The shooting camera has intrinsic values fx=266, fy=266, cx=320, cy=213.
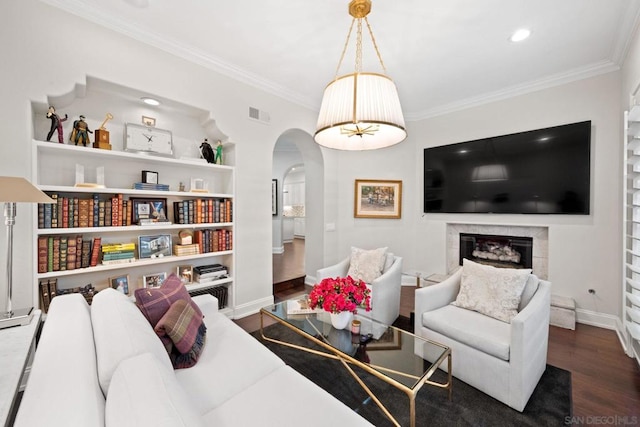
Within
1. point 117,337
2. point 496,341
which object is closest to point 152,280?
point 117,337

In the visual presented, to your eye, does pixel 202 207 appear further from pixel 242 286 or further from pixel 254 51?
pixel 254 51

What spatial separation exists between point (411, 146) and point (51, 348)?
4.62 m

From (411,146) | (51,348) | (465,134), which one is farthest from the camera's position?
(411,146)

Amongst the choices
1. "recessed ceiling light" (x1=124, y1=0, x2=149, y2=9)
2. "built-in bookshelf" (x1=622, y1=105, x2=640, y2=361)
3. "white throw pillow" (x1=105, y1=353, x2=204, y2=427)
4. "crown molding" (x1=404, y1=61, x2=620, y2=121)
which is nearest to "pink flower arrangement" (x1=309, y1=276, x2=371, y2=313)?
"white throw pillow" (x1=105, y1=353, x2=204, y2=427)

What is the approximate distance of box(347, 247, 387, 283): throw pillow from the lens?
3.10 m

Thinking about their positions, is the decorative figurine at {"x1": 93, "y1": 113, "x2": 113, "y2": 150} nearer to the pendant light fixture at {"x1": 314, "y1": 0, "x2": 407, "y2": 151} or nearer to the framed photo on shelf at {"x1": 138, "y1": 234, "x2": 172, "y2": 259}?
the framed photo on shelf at {"x1": 138, "y1": 234, "x2": 172, "y2": 259}

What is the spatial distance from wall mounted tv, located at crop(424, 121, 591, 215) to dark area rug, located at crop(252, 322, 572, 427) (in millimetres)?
2014

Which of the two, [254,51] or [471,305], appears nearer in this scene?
[471,305]

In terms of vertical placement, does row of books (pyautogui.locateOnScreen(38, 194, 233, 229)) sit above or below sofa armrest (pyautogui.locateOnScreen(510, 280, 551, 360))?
above

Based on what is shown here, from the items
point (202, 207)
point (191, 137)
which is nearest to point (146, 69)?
point (191, 137)

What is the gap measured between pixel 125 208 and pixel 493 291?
3.31 m

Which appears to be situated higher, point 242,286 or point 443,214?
point 443,214

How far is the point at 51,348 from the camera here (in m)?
1.06

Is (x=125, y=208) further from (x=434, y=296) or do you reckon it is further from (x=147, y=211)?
(x=434, y=296)
